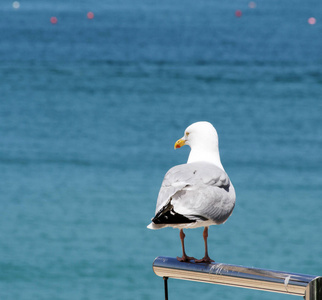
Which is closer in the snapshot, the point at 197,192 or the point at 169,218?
the point at 169,218

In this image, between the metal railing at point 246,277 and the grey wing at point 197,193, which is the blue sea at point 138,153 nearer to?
the grey wing at point 197,193

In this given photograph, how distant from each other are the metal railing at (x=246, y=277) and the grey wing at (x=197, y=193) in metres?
0.20

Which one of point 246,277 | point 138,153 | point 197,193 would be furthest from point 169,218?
point 138,153

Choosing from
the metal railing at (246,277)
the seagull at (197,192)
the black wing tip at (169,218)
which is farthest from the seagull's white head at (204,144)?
the metal railing at (246,277)

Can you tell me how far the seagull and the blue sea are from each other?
9205 millimetres

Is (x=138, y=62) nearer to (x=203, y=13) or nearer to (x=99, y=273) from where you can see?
(x=99, y=273)

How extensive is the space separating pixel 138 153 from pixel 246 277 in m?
16.2

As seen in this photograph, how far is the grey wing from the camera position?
6.81 ft

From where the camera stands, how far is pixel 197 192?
216 centimetres

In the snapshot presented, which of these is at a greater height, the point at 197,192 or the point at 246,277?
the point at 197,192

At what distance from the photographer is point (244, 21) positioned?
47.7 m

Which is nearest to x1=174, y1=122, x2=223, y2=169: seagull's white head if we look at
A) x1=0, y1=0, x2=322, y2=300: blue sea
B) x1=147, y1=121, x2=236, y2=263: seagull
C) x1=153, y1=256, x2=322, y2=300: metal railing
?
x1=147, y1=121, x2=236, y2=263: seagull

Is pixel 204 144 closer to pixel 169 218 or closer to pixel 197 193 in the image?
pixel 197 193

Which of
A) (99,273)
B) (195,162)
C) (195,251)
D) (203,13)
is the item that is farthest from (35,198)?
(203,13)
